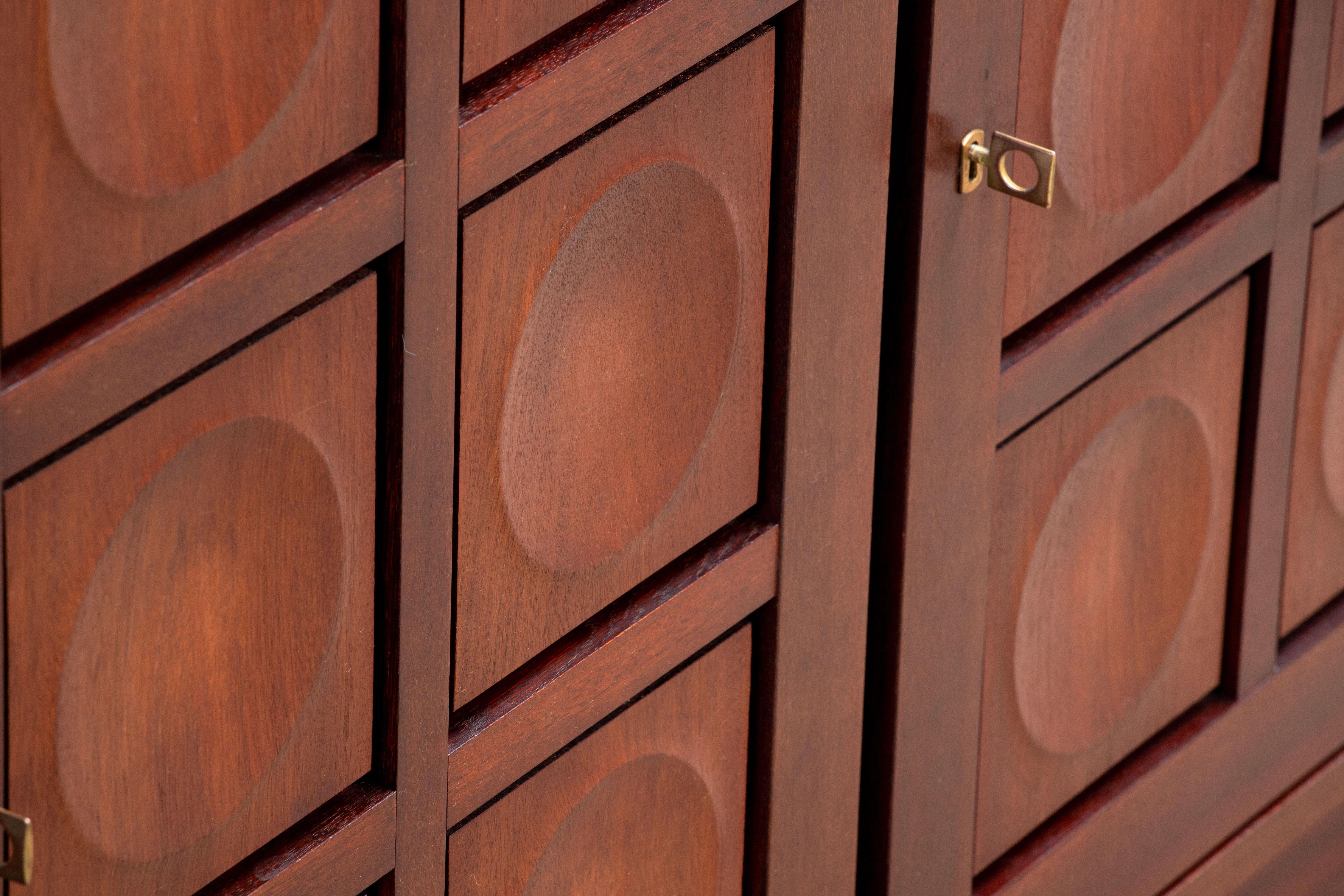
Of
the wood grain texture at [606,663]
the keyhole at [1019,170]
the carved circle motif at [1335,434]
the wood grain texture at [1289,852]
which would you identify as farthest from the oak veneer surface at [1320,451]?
the wood grain texture at [606,663]

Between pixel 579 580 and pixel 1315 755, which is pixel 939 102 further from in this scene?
pixel 1315 755

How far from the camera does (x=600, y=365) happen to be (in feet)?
2.13

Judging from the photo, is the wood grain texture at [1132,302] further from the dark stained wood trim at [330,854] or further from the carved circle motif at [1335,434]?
the dark stained wood trim at [330,854]

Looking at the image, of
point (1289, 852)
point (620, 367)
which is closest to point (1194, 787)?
point (1289, 852)

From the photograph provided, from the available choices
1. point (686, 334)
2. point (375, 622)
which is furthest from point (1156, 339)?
point (375, 622)

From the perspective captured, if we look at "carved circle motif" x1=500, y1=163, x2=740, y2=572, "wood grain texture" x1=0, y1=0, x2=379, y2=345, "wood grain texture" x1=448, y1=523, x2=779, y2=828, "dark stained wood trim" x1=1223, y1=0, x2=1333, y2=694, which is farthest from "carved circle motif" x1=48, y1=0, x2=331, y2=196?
"dark stained wood trim" x1=1223, y1=0, x2=1333, y2=694

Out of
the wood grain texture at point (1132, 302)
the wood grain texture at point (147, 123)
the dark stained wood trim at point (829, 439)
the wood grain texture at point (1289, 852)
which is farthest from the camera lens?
the wood grain texture at point (1289, 852)

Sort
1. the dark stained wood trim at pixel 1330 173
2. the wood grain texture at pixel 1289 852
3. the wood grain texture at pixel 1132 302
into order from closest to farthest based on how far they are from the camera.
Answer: the wood grain texture at pixel 1132 302
the dark stained wood trim at pixel 1330 173
the wood grain texture at pixel 1289 852

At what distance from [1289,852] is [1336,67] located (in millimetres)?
456

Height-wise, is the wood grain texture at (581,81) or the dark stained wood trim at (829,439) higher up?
the wood grain texture at (581,81)

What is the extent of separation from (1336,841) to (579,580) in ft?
2.09

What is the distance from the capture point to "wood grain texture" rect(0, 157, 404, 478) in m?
0.49

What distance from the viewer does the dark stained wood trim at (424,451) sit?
0.56 metres

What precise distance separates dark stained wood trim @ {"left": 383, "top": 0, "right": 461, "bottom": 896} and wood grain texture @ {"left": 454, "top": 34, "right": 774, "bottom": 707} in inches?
0.4
